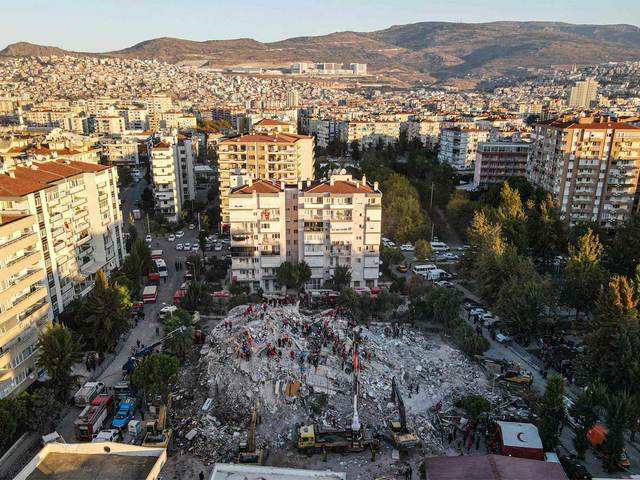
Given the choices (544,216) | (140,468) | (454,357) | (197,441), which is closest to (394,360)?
(454,357)

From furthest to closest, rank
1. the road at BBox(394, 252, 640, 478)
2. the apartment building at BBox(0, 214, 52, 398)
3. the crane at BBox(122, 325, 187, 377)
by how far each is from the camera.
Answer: the crane at BBox(122, 325, 187, 377), the apartment building at BBox(0, 214, 52, 398), the road at BBox(394, 252, 640, 478)

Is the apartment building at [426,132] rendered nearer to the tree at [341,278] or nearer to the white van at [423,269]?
the white van at [423,269]

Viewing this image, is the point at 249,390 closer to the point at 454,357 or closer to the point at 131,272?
the point at 454,357

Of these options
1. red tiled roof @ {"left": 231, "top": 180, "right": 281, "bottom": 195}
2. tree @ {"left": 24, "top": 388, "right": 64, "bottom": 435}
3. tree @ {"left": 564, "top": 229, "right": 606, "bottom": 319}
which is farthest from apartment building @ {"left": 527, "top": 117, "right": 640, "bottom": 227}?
tree @ {"left": 24, "top": 388, "right": 64, "bottom": 435}

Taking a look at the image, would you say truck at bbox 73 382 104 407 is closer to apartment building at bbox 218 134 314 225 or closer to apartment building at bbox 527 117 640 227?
A: apartment building at bbox 218 134 314 225

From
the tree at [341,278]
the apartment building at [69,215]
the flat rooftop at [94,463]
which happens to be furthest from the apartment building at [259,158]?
the flat rooftop at [94,463]

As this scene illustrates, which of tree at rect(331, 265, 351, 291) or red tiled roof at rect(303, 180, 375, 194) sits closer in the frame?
red tiled roof at rect(303, 180, 375, 194)

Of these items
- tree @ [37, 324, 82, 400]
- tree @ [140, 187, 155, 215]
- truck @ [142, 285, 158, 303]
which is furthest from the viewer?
tree @ [140, 187, 155, 215]
